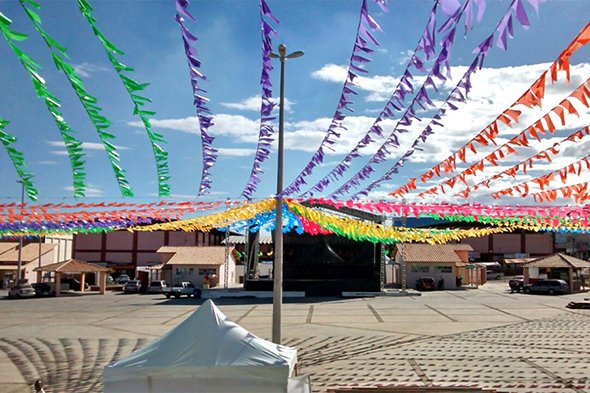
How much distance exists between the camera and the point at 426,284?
46.8m

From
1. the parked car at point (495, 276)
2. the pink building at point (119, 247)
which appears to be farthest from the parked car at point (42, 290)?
the parked car at point (495, 276)

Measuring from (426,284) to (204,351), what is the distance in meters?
40.5

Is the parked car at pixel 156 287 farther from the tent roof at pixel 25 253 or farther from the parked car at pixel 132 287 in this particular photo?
the tent roof at pixel 25 253

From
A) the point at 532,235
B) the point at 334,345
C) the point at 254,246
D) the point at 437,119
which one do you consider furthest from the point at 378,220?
the point at 532,235

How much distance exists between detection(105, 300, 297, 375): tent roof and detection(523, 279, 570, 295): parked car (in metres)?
37.9

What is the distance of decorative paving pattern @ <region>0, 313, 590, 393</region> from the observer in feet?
40.7

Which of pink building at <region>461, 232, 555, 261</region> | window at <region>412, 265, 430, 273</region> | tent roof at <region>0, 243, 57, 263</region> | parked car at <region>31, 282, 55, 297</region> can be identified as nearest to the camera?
parked car at <region>31, 282, 55, 297</region>

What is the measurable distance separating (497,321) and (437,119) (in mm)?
16161

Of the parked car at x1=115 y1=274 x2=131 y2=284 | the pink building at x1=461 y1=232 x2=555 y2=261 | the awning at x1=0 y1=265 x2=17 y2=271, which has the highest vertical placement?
the pink building at x1=461 y1=232 x2=555 y2=261

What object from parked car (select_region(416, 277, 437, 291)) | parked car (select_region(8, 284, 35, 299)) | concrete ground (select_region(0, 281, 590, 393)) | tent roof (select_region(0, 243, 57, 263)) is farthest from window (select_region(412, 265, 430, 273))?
tent roof (select_region(0, 243, 57, 263))

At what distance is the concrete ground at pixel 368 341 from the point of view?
12.9m

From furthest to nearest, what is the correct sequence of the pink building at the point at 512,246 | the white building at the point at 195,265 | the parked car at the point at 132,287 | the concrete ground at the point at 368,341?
the pink building at the point at 512,246
the white building at the point at 195,265
the parked car at the point at 132,287
the concrete ground at the point at 368,341

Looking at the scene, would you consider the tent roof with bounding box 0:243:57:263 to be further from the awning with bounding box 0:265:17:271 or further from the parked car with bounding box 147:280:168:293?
the parked car with bounding box 147:280:168:293

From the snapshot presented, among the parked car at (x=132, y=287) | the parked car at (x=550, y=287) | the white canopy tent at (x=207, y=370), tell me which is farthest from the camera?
the parked car at (x=132, y=287)
